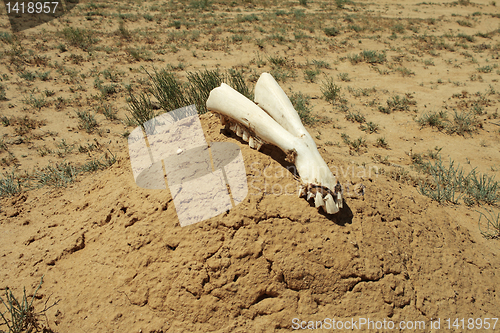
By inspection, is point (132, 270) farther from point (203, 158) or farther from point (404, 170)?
point (404, 170)

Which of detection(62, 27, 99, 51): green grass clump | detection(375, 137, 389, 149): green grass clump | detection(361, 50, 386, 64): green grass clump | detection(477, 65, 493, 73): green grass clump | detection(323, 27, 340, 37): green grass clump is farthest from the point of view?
detection(323, 27, 340, 37): green grass clump

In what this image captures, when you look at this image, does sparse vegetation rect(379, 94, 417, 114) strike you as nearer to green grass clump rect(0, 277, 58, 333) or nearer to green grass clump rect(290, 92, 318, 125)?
green grass clump rect(290, 92, 318, 125)

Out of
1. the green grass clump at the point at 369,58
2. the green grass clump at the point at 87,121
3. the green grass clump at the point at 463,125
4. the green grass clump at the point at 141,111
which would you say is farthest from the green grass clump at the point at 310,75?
the green grass clump at the point at 87,121

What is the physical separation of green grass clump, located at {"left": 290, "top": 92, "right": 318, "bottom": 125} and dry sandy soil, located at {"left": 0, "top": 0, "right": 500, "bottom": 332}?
0.17 meters

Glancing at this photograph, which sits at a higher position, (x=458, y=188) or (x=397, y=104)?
(x=397, y=104)

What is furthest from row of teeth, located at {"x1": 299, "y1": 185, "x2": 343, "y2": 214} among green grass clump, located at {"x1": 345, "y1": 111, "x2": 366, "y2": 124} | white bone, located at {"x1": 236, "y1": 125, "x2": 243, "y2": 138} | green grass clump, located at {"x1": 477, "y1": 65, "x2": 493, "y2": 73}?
green grass clump, located at {"x1": 477, "y1": 65, "x2": 493, "y2": 73}

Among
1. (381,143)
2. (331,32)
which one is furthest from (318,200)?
(331,32)

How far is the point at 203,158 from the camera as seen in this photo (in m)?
2.36

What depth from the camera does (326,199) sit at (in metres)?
1.97

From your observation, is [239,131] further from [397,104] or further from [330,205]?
[397,104]

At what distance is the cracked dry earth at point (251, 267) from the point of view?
73.8 inches

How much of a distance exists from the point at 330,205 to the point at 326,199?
49 mm

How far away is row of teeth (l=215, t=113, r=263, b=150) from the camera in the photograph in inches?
92.2

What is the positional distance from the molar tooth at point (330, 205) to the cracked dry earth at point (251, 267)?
13 cm
